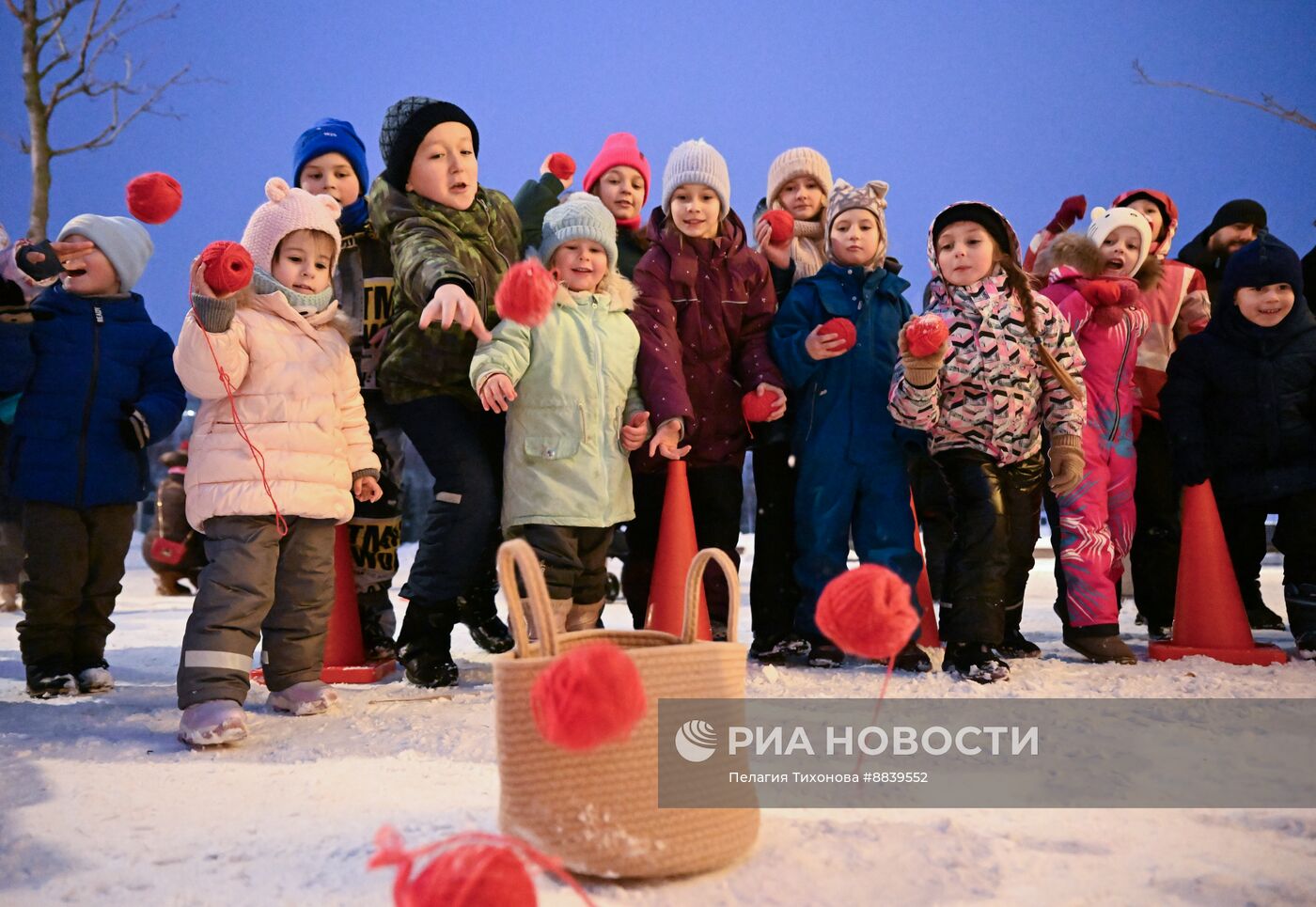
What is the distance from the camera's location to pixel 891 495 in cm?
389

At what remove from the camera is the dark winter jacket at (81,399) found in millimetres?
3484

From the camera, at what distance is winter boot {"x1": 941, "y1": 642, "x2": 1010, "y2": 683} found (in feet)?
11.4

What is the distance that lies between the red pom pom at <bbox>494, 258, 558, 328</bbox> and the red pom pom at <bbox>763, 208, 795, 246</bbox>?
1746 millimetres

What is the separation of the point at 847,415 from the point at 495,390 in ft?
4.51

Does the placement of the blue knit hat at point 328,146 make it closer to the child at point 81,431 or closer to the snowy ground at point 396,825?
the child at point 81,431

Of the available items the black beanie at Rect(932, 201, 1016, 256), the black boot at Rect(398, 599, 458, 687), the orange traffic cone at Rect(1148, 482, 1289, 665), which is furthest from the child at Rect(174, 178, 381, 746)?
the orange traffic cone at Rect(1148, 482, 1289, 665)

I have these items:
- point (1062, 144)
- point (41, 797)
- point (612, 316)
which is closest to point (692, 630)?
point (41, 797)

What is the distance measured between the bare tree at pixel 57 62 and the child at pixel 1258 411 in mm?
6730

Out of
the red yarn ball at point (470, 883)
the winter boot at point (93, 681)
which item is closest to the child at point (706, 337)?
the winter boot at point (93, 681)

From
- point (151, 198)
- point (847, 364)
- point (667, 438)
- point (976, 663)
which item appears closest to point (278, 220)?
point (151, 198)

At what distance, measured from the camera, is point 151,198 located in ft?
10.7

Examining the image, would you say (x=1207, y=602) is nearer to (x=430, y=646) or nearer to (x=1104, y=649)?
(x=1104, y=649)

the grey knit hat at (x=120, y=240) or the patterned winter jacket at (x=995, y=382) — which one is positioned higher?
the grey knit hat at (x=120, y=240)

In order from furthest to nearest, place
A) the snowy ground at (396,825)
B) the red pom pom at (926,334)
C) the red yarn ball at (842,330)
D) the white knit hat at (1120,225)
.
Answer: the white knit hat at (1120,225) < the red yarn ball at (842,330) < the red pom pom at (926,334) < the snowy ground at (396,825)
